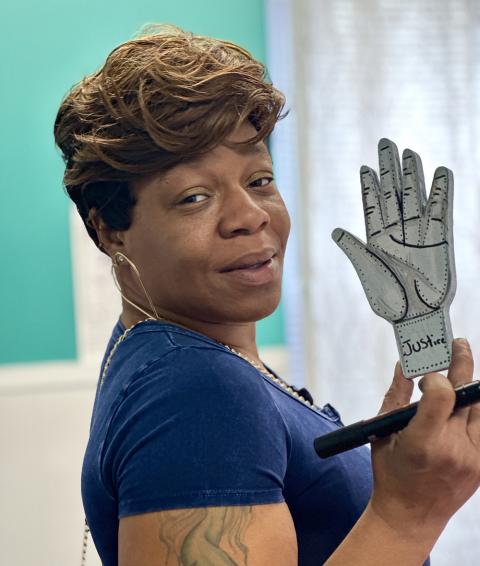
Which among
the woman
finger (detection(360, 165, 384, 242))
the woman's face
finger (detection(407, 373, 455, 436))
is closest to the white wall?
the woman

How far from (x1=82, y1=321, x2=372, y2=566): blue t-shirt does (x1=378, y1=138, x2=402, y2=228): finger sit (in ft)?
0.64

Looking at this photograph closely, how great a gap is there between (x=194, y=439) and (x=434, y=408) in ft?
0.63

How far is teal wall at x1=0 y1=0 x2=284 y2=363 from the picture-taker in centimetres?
253

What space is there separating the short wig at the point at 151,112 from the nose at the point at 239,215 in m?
0.05

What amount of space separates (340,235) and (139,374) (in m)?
0.25

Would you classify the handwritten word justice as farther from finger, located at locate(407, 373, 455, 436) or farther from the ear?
the ear

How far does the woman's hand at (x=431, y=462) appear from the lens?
0.73 m

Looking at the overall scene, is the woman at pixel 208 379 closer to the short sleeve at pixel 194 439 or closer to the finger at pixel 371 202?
the short sleeve at pixel 194 439

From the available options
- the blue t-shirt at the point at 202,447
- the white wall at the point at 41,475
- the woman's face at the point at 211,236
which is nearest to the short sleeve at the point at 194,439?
the blue t-shirt at the point at 202,447

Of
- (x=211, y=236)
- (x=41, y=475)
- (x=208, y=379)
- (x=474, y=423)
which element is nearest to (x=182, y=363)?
(x=208, y=379)

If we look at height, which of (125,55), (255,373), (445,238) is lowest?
(255,373)

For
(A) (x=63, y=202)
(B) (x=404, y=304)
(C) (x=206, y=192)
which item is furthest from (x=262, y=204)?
(A) (x=63, y=202)

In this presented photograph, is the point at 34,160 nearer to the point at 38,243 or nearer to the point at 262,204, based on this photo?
the point at 38,243

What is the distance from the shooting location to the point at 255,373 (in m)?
0.82
